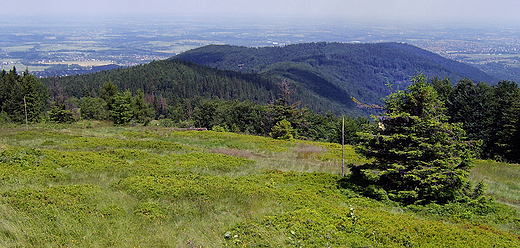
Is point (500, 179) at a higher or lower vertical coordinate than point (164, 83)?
higher

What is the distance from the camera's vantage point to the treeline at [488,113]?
130 ft

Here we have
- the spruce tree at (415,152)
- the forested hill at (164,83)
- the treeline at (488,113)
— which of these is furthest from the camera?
the forested hill at (164,83)

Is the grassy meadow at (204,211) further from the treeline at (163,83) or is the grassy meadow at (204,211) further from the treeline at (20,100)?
the treeline at (163,83)

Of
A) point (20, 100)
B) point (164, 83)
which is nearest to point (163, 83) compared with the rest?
point (164, 83)

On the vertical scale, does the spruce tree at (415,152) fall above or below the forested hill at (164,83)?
above

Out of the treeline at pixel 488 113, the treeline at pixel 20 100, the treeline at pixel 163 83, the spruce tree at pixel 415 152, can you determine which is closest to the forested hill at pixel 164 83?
the treeline at pixel 163 83

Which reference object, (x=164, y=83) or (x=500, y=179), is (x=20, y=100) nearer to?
(x=500, y=179)

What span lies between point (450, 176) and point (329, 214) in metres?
5.86

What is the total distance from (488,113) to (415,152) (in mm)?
37504

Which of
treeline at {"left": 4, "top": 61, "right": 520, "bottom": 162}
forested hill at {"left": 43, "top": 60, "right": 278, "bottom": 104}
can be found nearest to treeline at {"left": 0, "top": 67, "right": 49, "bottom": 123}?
treeline at {"left": 4, "top": 61, "right": 520, "bottom": 162}

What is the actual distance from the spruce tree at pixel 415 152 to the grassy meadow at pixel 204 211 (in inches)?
33.9

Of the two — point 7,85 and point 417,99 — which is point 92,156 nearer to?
point 417,99

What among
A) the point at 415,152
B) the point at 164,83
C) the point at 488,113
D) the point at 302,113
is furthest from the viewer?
the point at 164,83

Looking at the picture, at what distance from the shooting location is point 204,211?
9.81 meters
